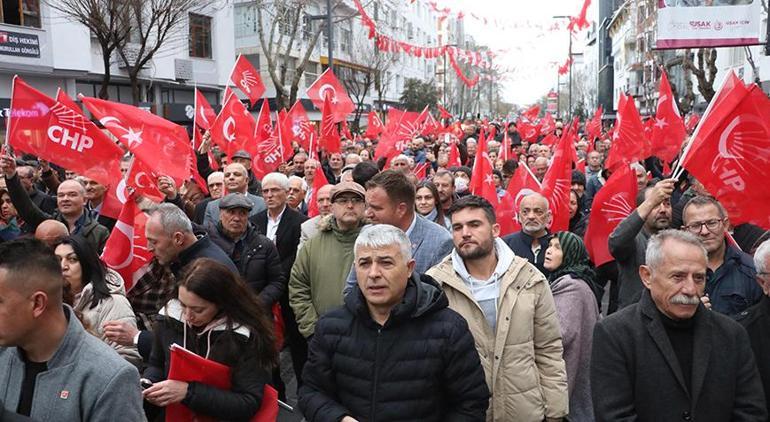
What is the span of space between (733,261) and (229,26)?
29150 millimetres

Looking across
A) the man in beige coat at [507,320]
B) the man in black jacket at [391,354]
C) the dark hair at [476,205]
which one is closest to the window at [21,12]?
the dark hair at [476,205]

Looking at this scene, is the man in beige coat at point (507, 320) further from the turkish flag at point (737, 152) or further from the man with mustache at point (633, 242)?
the turkish flag at point (737, 152)

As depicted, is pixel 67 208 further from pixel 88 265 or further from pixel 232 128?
pixel 232 128

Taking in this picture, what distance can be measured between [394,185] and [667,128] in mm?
6752

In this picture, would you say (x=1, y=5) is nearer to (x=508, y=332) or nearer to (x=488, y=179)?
(x=488, y=179)

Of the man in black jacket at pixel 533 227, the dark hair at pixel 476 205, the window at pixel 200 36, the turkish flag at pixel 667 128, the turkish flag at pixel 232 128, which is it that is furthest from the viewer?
the window at pixel 200 36

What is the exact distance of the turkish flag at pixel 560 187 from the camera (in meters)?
6.59

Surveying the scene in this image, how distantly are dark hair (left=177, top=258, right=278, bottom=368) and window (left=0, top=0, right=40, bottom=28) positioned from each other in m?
20.6

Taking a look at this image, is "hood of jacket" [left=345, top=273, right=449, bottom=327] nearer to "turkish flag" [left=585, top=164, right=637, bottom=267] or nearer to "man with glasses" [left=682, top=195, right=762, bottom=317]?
"man with glasses" [left=682, top=195, right=762, bottom=317]

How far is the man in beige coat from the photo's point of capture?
3.43 meters

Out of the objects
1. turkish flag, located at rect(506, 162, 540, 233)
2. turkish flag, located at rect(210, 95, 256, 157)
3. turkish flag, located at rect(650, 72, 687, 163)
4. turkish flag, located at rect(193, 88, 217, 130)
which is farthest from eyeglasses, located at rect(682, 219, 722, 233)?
turkish flag, located at rect(193, 88, 217, 130)

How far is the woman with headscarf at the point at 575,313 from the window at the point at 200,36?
86.7ft

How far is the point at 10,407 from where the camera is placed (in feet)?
7.68

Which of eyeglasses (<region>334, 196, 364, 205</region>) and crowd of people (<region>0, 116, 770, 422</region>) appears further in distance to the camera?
eyeglasses (<region>334, 196, 364, 205</region>)
